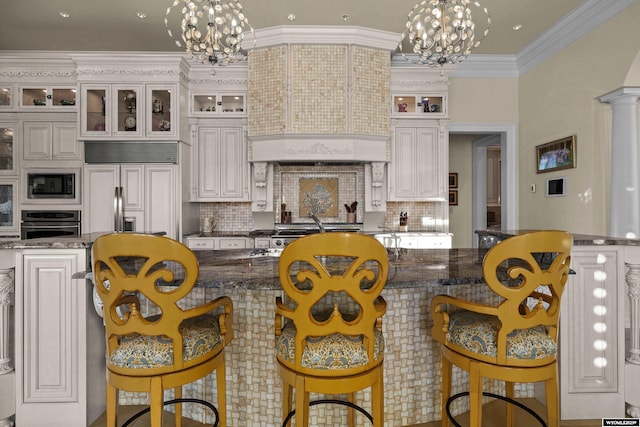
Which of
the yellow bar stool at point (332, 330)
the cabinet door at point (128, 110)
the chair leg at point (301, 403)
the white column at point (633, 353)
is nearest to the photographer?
the yellow bar stool at point (332, 330)

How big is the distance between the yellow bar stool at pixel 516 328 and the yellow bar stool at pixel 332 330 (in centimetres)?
39

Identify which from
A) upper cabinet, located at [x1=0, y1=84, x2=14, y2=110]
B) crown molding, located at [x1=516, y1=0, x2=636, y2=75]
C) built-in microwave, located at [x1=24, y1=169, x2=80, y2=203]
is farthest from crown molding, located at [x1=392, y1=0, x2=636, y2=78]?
upper cabinet, located at [x1=0, y1=84, x2=14, y2=110]

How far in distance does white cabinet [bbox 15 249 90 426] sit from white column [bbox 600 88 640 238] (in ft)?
14.0

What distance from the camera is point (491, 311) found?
143 cm

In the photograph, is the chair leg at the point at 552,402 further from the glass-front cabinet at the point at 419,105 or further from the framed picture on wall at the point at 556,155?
the glass-front cabinet at the point at 419,105

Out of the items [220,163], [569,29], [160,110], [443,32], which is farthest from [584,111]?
[160,110]

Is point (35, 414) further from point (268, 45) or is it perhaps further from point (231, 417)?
point (268, 45)

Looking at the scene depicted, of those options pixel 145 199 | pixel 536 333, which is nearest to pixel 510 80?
pixel 536 333

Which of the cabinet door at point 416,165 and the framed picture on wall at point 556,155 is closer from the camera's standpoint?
the framed picture on wall at point 556,155

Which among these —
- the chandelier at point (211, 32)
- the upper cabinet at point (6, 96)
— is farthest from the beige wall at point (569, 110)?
the upper cabinet at point (6, 96)

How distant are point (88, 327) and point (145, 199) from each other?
101 inches

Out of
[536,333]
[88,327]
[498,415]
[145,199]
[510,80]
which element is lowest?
[498,415]

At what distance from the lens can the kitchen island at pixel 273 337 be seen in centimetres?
197

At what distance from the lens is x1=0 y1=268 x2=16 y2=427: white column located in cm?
205
